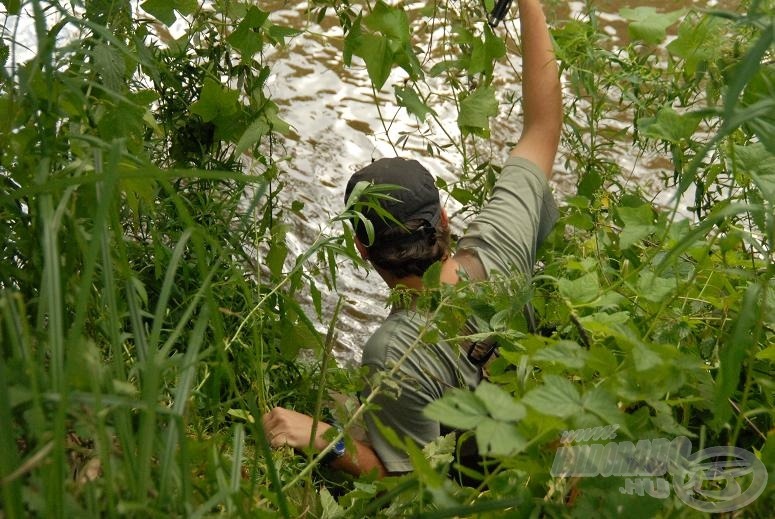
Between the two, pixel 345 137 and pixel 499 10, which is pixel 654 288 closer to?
pixel 499 10

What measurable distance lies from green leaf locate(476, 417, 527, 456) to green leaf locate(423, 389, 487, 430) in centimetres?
1

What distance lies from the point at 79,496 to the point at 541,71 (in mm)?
1992

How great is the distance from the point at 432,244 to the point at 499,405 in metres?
1.40

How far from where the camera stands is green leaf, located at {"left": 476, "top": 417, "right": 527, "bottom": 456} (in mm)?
1020

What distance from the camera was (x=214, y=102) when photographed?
267cm

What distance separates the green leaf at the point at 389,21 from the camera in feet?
7.05

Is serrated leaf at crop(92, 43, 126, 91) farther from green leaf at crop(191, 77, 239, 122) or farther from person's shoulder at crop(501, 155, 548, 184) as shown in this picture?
person's shoulder at crop(501, 155, 548, 184)

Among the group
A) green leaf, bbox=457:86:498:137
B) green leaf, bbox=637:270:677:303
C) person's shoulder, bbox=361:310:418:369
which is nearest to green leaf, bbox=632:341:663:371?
green leaf, bbox=637:270:677:303

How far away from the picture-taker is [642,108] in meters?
2.54

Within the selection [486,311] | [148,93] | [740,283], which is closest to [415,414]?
[486,311]

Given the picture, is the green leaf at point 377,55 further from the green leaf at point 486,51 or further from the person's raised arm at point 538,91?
the person's raised arm at point 538,91

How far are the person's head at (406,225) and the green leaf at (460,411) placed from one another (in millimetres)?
1250

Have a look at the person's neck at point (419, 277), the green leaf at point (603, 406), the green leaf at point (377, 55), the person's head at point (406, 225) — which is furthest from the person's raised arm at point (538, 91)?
the green leaf at point (603, 406)

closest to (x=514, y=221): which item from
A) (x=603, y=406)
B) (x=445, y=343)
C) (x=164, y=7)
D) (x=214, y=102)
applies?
(x=445, y=343)
